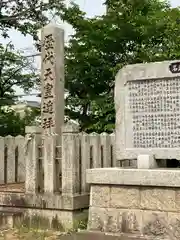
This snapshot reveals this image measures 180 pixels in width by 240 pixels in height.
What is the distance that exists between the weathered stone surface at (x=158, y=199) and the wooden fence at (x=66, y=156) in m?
1.43

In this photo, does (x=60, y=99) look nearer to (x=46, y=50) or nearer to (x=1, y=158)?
(x=46, y=50)

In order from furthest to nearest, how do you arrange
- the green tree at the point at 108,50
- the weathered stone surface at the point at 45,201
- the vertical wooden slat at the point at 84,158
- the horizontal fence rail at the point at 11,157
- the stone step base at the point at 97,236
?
the green tree at the point at 108,50, the horizontal fence rail at the point at 11,157, the vertical wooden slat at the point at 84,158, the weathered stone surface at the point at 45,201, the stone step base at the point at 97,236

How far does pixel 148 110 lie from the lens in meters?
5.99

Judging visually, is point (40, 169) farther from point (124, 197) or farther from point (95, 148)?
point (124, 197)

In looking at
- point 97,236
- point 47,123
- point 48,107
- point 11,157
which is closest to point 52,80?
point 48,107

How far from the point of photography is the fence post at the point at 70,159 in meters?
6.59

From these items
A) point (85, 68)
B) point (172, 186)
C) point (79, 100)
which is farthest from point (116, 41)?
point (172, 186)

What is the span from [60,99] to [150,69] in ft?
6.94

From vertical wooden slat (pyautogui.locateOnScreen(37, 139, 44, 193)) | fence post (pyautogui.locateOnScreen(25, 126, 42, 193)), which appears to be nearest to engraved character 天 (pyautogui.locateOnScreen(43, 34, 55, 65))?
fence post (pyautogui.locateOnScreen(25, 126, 42, 193))

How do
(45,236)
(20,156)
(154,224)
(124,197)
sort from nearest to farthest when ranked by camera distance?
(154,224) → (124,197) → (45,236) → (20,156)

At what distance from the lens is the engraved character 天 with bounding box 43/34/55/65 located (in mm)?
7551

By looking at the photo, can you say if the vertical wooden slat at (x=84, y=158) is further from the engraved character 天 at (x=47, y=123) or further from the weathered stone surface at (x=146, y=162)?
the weathered stone surface at (x=146, y=162)

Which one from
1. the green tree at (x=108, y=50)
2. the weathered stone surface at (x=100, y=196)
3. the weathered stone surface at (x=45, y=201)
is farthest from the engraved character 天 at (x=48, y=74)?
the green tree at (x=108, y=50)

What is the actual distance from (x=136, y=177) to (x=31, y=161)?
2.13 metres
